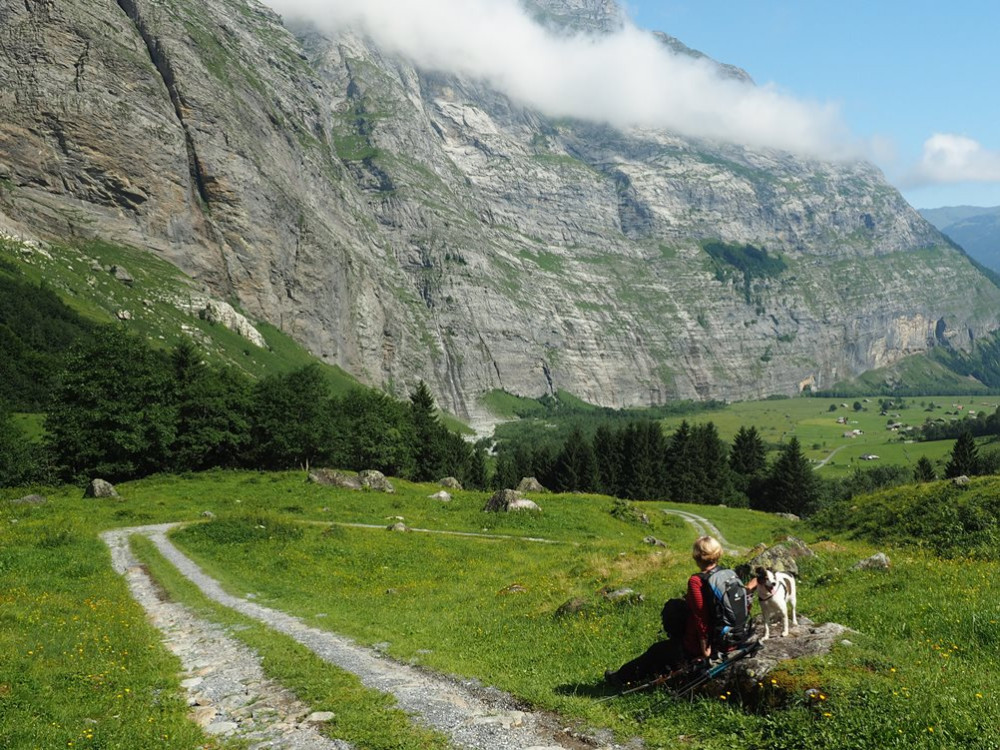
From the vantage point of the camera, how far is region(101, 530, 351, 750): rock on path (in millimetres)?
11273

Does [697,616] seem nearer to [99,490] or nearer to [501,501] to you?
[501,501]

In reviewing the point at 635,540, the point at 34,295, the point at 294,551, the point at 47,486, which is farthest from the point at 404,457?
the point at 34,295

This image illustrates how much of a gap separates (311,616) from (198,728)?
10.2 m

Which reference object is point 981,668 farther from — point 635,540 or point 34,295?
point 34,295

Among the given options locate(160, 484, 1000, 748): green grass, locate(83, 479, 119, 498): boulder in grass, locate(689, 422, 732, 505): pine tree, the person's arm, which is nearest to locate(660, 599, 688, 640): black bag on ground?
the person's arm

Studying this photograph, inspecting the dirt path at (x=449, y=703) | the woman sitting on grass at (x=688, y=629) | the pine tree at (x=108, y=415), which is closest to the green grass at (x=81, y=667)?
the dirt path at (x=449, y=703)

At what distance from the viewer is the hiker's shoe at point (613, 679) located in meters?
13.1

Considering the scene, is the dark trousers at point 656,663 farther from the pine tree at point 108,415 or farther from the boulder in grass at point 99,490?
the pine tree at point 108,415

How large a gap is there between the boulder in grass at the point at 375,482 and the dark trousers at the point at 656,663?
1838 inches

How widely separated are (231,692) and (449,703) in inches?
209

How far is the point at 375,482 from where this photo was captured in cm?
5906

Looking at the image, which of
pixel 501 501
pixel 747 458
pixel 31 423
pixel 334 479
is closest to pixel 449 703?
pixel 501 501

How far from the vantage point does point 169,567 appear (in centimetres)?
2984

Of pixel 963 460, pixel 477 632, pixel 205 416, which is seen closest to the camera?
pixel 477 632
